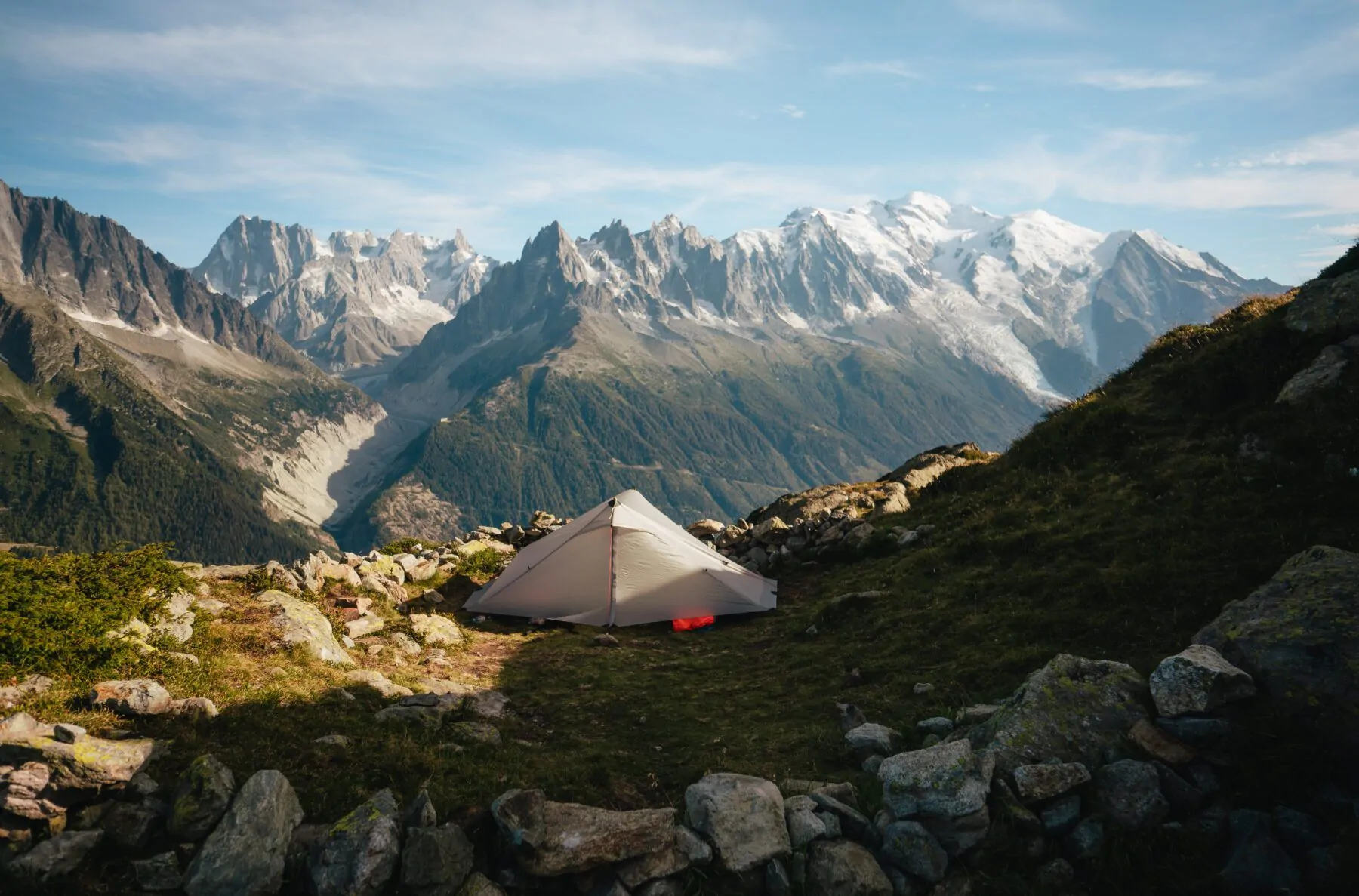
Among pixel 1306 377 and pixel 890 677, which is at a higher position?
pixel 1306 377

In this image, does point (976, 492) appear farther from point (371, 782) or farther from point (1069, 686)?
point (371, 782)

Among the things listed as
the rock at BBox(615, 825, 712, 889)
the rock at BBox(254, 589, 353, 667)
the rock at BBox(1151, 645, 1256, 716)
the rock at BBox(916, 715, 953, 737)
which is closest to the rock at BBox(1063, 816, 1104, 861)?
the rock at BBox(1151, 645, 1256, 716)

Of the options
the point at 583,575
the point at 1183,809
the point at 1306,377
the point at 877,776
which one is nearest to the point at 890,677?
the point at 877,776

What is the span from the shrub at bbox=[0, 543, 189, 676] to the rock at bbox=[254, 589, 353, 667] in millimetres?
2640

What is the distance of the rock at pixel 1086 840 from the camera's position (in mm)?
8070

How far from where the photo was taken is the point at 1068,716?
9.55 m

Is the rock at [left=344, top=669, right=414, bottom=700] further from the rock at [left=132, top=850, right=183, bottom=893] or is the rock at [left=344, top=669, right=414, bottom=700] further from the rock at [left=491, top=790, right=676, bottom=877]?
the rock at [left=491, top=790, right=676, bottom=877]

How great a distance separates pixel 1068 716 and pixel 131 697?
1365 cm

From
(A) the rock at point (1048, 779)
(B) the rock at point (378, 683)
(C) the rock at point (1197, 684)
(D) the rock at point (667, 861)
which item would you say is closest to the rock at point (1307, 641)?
(C) the rock at point (1197, 684)

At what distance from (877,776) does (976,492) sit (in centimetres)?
1604

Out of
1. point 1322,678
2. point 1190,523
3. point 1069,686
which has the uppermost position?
point 1190,523

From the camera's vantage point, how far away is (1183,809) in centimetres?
833

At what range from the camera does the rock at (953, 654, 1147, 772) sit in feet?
30.1

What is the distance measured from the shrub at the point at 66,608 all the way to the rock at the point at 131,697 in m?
1.36
